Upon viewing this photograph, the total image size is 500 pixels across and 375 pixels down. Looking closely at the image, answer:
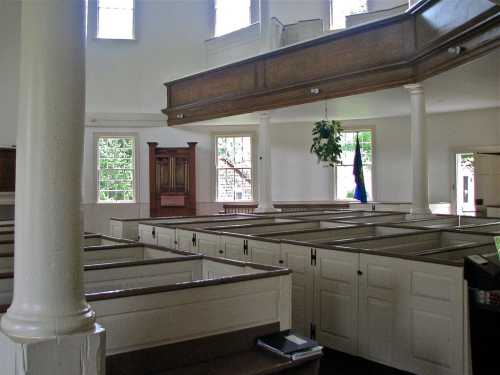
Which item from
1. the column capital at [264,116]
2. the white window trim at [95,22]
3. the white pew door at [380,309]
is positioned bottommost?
the white pew door at [380,309]

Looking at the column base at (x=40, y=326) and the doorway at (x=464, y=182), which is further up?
the doorway at (x=464, y=182)

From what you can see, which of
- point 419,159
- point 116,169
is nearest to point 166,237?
point 419,159

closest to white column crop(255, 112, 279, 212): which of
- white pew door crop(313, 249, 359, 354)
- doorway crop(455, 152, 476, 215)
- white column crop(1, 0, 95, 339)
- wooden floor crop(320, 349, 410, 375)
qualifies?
doorway crop(455, 152, 476, 215)

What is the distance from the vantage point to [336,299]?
4.31 metres

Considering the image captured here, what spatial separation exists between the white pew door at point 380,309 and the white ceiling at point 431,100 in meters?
3.49

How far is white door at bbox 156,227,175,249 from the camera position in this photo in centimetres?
650

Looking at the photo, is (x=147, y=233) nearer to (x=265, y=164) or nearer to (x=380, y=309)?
(x=265, y=164)

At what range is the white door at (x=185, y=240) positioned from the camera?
6113 mm

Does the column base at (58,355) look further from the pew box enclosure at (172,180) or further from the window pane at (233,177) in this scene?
the window pane at (233,177)

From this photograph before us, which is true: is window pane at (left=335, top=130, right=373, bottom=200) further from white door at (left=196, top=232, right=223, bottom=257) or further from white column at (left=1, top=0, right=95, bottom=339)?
white column at (left=1, top=0, right=95, bottom=339)

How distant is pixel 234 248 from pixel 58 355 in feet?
11.9

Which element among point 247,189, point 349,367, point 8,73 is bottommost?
point 349,367

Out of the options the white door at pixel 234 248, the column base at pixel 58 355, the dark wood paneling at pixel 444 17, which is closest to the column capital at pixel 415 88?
the dark wood paneling at pixel 444 17

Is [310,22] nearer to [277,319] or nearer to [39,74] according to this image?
[277,319]
